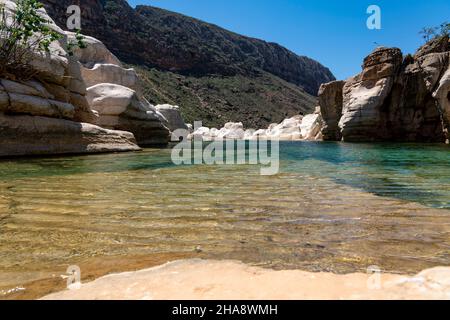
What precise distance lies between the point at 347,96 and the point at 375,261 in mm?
35644

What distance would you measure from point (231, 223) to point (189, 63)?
96.9 metres

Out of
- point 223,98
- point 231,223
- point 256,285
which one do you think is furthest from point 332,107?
point 223,98

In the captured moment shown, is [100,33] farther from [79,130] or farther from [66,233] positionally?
[66,233]

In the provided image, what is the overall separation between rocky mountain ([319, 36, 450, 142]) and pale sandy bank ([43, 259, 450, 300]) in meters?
31.5

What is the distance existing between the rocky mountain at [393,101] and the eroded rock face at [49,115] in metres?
25.1

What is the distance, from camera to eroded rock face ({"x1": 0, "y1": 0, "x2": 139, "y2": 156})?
411 inches

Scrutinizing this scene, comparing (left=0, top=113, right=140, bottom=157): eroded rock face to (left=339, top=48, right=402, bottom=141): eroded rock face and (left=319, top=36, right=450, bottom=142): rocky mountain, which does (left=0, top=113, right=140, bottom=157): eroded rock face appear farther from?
(left=319, top=36, right=450, bottom=142): rocky mountain

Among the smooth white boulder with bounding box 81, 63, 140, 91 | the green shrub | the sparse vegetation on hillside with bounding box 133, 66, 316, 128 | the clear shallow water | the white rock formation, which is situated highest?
the sparse vegetation on hillside with bounding box 133, 66, 316, 128

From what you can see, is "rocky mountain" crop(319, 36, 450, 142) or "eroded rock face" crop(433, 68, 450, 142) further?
"rocky mountain" crop(319, 36, 450, 142)

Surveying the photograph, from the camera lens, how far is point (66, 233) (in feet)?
9.82

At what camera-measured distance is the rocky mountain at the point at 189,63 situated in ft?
250

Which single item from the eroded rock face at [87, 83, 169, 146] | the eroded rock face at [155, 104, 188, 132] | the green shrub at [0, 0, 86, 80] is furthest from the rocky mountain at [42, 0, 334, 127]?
the green shrub at [0, 0, 86, 80]

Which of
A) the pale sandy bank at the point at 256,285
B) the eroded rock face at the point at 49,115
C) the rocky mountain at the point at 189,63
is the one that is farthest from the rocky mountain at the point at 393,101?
the rocky mountain at the point at 189,63

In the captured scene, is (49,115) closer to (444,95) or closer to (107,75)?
(107,75)
